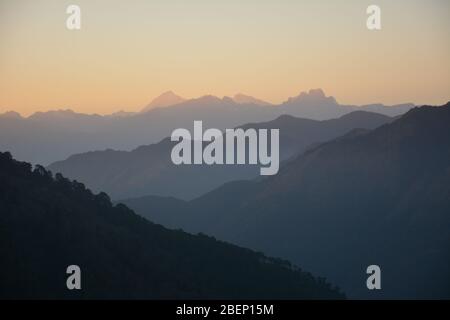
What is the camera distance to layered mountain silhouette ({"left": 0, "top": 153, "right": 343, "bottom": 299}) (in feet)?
308

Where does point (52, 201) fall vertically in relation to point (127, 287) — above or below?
above

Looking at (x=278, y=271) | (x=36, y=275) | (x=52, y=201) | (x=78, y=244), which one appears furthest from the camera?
(x=278, y=271)

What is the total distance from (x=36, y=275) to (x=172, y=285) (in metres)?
21.8

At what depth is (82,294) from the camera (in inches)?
3642

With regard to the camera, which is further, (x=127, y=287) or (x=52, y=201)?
(x=52, y=201)

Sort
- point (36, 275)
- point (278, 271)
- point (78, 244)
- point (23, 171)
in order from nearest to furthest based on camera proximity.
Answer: point (36, 275) → point (78, 244) → point (23, 171) → point (278, 271)

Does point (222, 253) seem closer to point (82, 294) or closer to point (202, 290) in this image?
point (202, 290)

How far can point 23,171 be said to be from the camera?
384 feet

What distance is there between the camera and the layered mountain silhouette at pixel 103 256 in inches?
3691

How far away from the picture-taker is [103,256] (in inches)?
4063
